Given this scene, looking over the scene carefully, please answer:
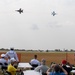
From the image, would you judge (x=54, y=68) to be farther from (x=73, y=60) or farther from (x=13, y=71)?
(x=73, y=60)

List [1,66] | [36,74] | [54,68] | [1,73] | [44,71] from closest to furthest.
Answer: [54,68] → [36,74] → [44,71] → [1,73] → [1,66]

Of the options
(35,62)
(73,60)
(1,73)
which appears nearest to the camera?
(1,73)

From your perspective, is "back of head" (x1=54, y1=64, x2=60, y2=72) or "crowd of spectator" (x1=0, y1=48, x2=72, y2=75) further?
"crowd of spectator" (x1=0, y1=48, x2=72, y2=75)

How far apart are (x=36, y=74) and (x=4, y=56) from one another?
658cm

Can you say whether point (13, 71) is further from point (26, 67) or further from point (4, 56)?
point (4, 56)

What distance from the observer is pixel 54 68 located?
10.7 metres

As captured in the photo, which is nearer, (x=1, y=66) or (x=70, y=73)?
(x=70, y=73)

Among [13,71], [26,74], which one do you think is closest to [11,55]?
[13,71]

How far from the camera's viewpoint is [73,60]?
101 ft

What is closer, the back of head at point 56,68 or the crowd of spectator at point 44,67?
the back of head at point 56,68

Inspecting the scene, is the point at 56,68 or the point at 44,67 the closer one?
the point at 56,68

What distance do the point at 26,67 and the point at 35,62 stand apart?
2.16 meters

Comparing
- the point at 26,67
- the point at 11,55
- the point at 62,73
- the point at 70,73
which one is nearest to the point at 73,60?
the point at 11,55

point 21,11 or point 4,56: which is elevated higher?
point 21,11
